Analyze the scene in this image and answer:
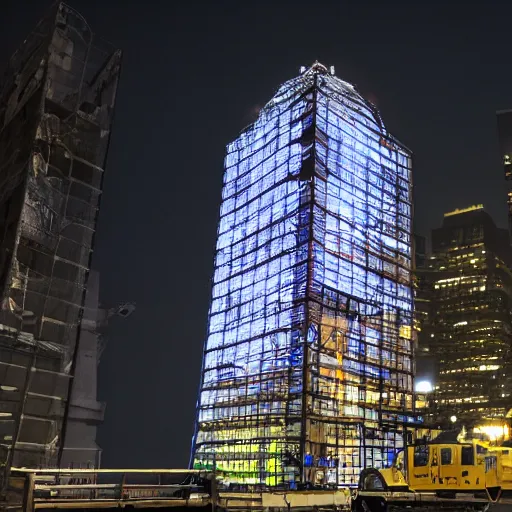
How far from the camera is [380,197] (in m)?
38.9

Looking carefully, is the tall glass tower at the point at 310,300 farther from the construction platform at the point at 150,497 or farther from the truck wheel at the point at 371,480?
the truck wheel at the point at 371,480

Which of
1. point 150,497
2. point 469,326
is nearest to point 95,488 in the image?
point 150,497

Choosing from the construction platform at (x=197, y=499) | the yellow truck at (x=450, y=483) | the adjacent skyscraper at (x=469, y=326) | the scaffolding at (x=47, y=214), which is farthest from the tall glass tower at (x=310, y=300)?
the adjacent skyscraper at (x=469, y=326)

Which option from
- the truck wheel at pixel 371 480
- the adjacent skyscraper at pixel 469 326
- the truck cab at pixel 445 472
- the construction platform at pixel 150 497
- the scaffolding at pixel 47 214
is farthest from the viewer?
the adjacent skyscraper at pixel 469 326

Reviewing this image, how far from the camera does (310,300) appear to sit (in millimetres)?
31859

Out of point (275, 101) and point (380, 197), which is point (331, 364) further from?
point (275, 101)

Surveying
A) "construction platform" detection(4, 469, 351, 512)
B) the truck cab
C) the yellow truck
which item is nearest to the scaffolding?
"construction platform" detection(4, 469, 351, 512)

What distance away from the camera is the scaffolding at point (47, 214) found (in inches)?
729

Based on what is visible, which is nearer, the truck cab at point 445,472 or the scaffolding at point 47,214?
the truck cab at point 445,472

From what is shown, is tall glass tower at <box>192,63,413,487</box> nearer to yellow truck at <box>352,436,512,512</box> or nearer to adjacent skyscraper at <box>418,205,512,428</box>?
yellow truck at <box>352,436,512,512</box>

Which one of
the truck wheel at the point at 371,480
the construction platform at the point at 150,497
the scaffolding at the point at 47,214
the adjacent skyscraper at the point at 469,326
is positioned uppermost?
the adjacent skyscraper at the point at 469,326

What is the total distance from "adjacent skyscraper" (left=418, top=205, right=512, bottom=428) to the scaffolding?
9026cm

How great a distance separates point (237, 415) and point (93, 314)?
12.1m

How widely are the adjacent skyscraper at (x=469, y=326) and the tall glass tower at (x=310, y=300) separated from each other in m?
70.6
